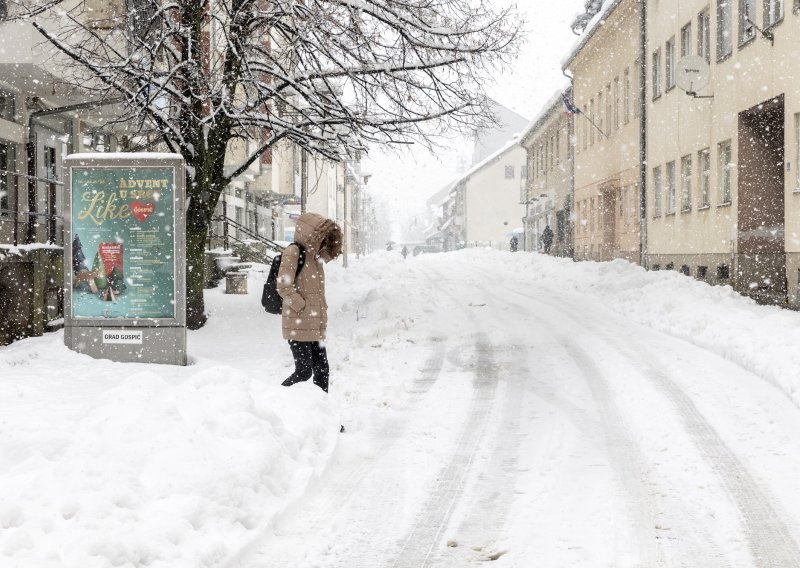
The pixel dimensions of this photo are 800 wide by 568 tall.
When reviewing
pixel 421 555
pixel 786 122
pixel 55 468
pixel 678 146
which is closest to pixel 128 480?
pixel 55 468

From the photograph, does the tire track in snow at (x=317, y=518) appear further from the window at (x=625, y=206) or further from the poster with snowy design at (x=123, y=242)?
the window at (x=625, y=206)

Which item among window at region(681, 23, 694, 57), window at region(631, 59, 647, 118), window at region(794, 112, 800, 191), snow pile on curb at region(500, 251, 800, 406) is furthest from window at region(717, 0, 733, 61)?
window at region(631, 59, 647, 118)

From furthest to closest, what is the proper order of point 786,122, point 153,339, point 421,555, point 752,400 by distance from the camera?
point 786,122 < point 153,339 < point 752,400 < point 421,555

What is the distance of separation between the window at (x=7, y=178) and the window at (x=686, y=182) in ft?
52.6

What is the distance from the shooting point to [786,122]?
54.1 ft

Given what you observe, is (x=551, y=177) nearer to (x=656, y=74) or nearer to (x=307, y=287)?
(x=656, y=74)

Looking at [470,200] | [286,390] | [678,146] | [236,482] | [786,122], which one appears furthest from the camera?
[470,200]

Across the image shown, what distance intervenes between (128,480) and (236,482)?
635mm

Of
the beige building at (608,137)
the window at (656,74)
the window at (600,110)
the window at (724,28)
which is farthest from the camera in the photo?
the window at (600,110)

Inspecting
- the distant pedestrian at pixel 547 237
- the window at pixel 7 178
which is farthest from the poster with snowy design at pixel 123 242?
the distant pedestrian at pixel 547 237

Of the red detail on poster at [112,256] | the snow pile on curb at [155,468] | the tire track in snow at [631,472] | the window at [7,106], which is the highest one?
the window at [7,106]

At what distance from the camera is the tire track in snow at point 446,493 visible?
4.49 m

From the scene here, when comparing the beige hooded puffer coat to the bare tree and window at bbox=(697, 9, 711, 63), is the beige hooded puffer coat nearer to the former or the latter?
the bare tree

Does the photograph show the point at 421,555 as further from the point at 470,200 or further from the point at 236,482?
the point at 470,200
